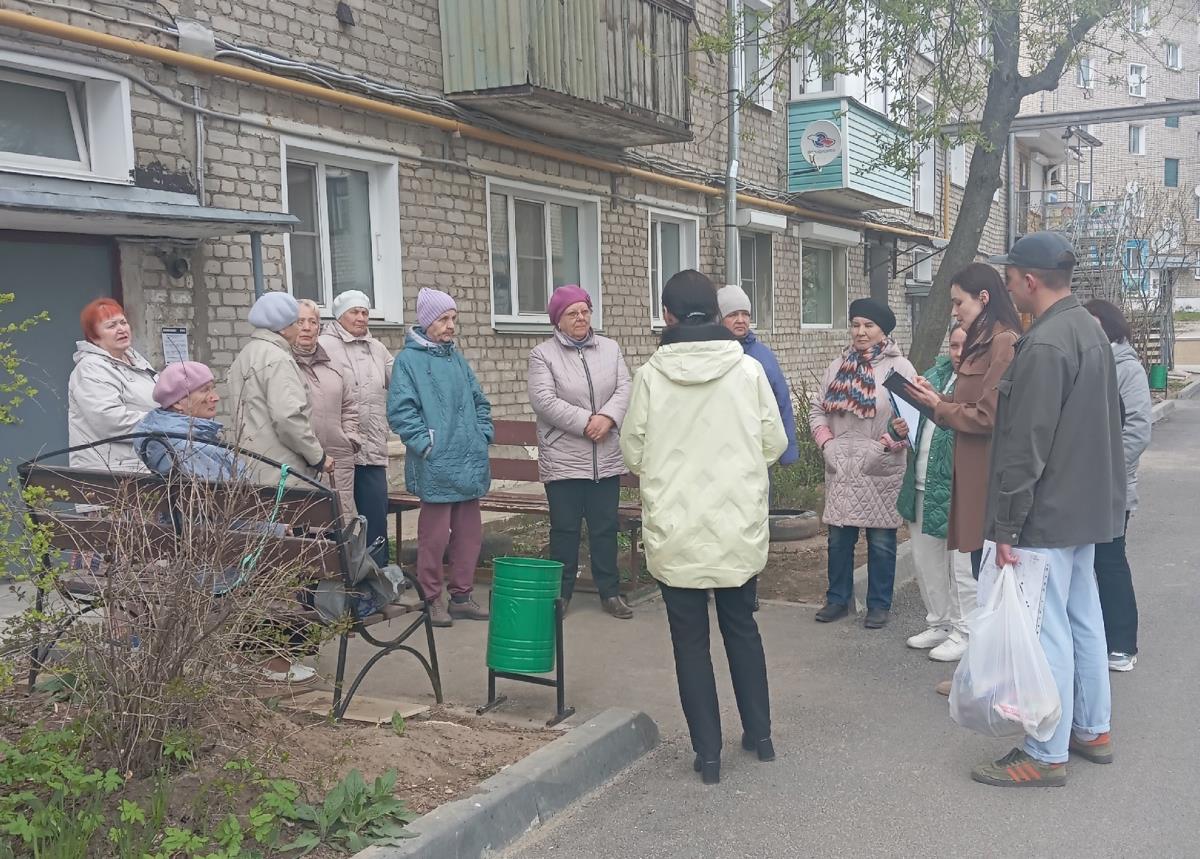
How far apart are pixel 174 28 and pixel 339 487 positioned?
3.70m

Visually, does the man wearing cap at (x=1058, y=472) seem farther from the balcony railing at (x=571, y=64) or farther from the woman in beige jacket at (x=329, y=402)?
the balcony railing at (x=571, y=64)

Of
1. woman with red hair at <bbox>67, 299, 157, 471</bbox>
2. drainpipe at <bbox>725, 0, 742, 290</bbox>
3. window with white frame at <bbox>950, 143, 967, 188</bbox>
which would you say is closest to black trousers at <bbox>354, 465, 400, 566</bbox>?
woman with red hair at <bbox>67, 299, 157, 471</bbox>

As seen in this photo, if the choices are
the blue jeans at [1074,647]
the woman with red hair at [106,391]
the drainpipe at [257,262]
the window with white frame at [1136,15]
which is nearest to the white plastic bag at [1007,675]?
the blue jeans at [1074,647]

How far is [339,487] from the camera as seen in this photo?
20.0 feet

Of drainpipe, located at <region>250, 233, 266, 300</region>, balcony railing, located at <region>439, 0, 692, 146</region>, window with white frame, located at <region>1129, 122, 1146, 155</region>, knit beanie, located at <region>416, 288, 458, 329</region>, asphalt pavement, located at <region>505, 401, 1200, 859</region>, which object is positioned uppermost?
window with white frame, located at <region>1129, 122, 1146, 155</region>

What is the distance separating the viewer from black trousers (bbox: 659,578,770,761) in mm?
4020

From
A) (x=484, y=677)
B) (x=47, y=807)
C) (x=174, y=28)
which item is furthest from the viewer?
(x=174, y=28)

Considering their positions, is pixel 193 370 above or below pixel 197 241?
below

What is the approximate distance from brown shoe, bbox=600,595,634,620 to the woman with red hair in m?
2.69

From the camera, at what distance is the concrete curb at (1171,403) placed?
19203 millimetres

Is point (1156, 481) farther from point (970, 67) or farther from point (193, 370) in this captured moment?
point (193, 370)

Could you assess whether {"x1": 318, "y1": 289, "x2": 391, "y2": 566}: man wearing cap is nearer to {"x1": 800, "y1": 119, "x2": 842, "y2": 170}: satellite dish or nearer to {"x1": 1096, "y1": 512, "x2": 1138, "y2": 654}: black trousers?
{"x1": 1096, "y1": 512, "x2": 1138, "y2": 654}: black trousers

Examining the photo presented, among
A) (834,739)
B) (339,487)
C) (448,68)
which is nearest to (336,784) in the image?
(834,739)

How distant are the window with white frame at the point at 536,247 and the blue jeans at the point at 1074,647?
7.56 meters
